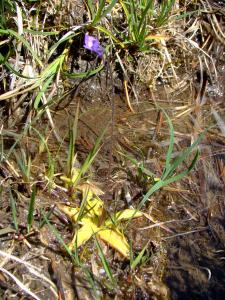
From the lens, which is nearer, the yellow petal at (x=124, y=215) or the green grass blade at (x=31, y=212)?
the green grass blade at (x=31, y=212)

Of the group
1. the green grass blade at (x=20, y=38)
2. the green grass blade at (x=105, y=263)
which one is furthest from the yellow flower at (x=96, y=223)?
the green grass blade at (x=20, y=38)

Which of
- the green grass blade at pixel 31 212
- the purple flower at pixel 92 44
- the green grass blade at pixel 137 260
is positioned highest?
the purple flower at pixel 92 44

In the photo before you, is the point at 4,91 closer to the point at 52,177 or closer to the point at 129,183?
the point at 52,177

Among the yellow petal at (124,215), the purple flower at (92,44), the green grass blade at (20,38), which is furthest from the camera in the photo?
the purple flower at (92,44)

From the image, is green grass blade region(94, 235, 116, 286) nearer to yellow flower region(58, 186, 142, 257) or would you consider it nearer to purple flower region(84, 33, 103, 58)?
yellow flower region(58, 186, 142, 257)

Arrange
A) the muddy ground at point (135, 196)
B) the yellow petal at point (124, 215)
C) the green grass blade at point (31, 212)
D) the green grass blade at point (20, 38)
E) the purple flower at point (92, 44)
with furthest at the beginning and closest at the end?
the purple flower at point (92, 44) → the green grass blade at point (20, 38) → the yellow petal at point (124, 215) → the muddy ground at point (135, 196) → the green grass blade at point (31, 212)

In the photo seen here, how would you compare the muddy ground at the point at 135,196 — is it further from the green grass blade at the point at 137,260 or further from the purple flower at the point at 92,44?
the purple flower at the point at 92,44

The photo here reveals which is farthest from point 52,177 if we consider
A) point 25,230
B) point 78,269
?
point 78,269

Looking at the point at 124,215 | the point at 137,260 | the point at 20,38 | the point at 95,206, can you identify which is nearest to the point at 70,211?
the point at 95,206

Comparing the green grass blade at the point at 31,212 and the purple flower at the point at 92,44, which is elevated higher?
the purple flower at the point at 92,44
